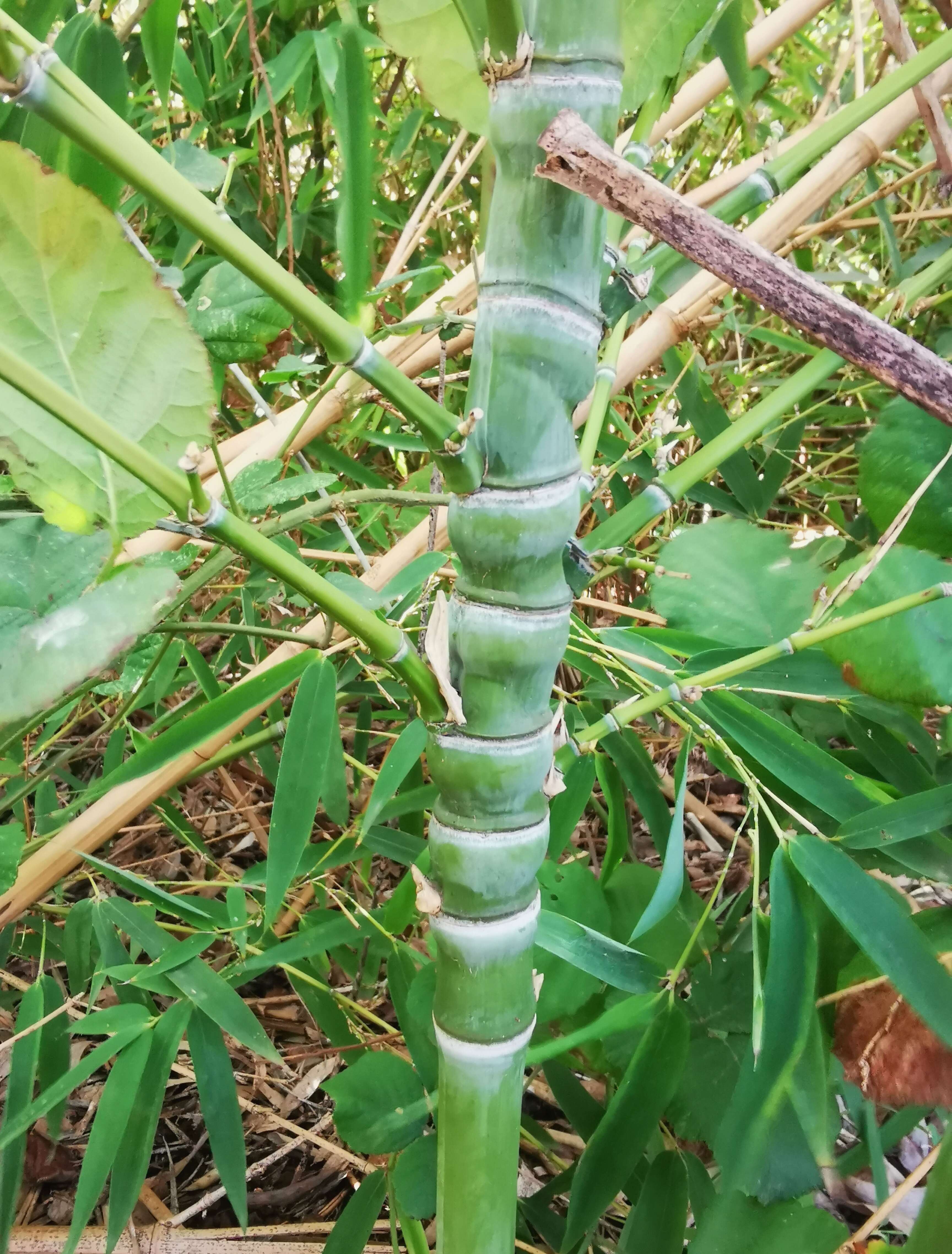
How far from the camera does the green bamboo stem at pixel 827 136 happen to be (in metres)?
0.30

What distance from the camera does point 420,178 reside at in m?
1.03

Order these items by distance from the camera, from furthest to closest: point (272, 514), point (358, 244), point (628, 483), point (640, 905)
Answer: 1. point (628, 483)
2. point (272, 514)
3. point (640, 905)
4. point (358, 244)

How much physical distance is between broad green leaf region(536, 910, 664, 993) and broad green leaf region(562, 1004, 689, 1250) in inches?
1.0

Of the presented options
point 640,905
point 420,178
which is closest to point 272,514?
point 640,905

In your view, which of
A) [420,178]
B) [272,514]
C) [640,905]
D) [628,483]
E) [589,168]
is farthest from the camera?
[420,178]

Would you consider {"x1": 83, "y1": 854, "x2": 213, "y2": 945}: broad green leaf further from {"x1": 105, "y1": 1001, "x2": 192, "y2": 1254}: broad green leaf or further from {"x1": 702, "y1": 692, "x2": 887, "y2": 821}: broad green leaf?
{"x1": 702, "y1": 692, "x2": 887, "y2": 821}: broad green leaf

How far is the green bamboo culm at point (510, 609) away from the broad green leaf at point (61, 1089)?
25cm

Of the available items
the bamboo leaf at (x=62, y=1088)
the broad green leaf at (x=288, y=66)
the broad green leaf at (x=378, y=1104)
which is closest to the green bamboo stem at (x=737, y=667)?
the broad green leaf at (x=378, y=1104)

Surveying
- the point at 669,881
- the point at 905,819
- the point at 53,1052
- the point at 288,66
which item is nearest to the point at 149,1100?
the point at 53,1052

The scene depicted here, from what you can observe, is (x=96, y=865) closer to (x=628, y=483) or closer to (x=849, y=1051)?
(x=849, y=1051)

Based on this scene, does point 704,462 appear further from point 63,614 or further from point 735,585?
point 63,614

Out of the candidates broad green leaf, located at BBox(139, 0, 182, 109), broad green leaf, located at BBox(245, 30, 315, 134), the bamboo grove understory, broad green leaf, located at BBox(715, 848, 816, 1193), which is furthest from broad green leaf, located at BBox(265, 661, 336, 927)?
broad green leaf, located at BBox(245, 30, 315, 134)

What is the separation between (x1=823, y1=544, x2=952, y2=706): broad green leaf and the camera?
12.6 inches

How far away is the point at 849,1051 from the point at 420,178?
3.50ft
